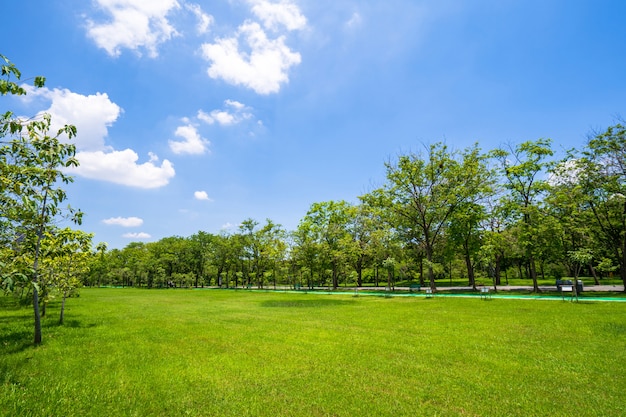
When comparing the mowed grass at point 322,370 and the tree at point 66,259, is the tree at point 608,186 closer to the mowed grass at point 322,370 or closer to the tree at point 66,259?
the mowed grass at point 322,370

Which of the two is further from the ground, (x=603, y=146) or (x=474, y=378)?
(x=603, y=146)

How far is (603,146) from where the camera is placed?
1014 inches

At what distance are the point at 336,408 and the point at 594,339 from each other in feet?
33.9

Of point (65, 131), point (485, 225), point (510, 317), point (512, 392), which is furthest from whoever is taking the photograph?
point (485, 225)

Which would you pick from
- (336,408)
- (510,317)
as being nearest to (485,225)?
(510,317)

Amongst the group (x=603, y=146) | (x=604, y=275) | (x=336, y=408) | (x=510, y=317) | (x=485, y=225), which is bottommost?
(x=604, y=275)

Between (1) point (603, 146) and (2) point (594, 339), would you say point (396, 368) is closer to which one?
(2) point (594, 339)

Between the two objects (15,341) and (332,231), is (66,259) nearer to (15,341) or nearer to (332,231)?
(15,341)

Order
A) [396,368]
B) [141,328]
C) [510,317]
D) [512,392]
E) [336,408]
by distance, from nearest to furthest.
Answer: [336,408]
[512,392]
[396,368]
[141,328]
[510,317]

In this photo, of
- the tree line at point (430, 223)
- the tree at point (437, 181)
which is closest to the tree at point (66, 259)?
the tree line at point (430, 223)

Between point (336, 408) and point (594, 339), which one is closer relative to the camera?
point (336, 408)

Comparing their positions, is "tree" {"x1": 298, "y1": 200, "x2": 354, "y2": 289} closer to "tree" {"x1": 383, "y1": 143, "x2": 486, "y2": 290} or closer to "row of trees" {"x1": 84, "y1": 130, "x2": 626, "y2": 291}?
"row of trees" {"x1": 84, "y1": 130, "x2": 626, "y2": 291}

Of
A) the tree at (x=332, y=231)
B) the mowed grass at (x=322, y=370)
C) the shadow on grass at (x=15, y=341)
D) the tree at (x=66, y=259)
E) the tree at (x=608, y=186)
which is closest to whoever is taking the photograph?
the mowed grass at (x=322, y=370)

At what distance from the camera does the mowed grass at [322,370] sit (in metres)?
5.79
